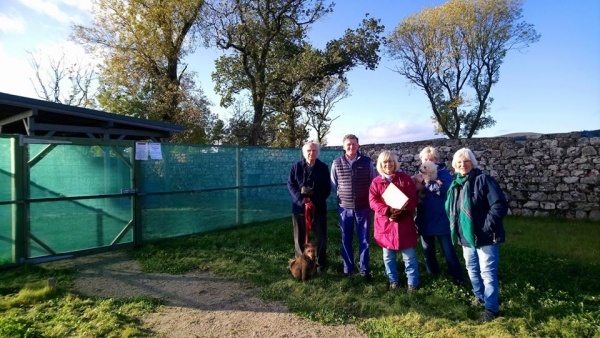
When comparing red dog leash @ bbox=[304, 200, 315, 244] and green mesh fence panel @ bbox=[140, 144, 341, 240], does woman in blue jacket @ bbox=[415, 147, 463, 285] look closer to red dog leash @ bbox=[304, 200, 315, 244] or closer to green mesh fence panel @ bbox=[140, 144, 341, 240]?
red dog leash @ bbox=[304, 200, 315, 244]

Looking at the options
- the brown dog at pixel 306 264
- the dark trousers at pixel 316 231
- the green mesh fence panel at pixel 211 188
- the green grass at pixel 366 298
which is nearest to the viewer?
the green grass at pixel 366 298

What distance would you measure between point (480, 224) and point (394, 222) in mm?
864

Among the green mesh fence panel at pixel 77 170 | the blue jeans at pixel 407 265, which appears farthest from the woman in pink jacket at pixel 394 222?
the green mesh fence panel at pixel 77 170

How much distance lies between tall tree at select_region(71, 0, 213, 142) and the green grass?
1040cm

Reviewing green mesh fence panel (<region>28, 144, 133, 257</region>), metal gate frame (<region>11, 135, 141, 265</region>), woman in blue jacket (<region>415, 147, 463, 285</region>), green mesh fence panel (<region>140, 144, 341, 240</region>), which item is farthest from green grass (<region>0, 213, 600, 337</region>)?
green mesh fence panel (<region>140, 144, 341, 240</region>)

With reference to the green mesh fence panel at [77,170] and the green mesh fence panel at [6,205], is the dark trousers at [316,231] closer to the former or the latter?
the green mesh fence panel at [77,170]

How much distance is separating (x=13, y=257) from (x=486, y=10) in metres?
25.3

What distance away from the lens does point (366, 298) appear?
3775 millimetres

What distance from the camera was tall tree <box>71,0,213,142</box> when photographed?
14945 mm

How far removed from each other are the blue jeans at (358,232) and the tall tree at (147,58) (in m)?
12.1

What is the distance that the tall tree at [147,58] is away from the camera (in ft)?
49.0

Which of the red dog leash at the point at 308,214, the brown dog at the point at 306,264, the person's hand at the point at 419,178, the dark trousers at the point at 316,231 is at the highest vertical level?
the person's hand at the point at 419,178

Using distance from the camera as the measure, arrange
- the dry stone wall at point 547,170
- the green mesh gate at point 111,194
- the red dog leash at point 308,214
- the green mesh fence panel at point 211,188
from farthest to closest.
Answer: the dry stone wall at point 547,170
the green mesh fence panel at point 211,188
the green mesh gate at point 111,194
the red dog leash at point 308,214

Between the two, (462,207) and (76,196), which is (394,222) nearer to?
(462,207)
